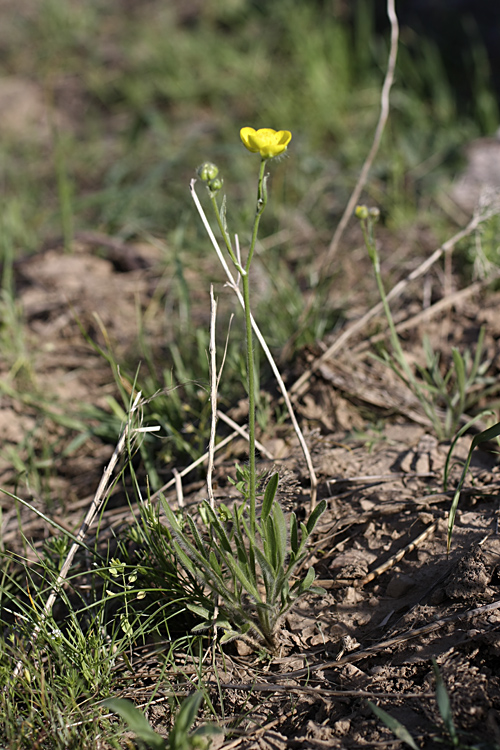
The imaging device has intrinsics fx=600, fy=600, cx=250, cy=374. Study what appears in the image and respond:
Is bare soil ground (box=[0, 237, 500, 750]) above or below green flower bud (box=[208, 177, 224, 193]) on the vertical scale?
below

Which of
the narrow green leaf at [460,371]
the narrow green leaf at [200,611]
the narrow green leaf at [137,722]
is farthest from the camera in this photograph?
the narrow green leaf at [460,371]

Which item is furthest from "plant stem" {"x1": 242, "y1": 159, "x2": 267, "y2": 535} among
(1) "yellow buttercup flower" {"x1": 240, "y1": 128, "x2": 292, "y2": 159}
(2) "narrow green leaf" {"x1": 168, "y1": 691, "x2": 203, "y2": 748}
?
(2) "narrow green leaf" {"x1": 168, "y1": 691, "x2": 203, "y2": 748}

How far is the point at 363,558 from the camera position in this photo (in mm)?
1519

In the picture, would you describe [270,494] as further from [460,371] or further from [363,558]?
[460,371]

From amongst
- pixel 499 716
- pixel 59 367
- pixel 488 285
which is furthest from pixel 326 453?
pixel 59 367

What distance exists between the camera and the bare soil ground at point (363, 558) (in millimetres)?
1206

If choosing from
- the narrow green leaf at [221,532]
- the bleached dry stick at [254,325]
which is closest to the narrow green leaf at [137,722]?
the narrow green leaf at [221,532]

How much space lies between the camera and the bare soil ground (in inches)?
47.5

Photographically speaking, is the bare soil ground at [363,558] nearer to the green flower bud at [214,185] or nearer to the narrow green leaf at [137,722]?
the narrow green leaf at [137,722]

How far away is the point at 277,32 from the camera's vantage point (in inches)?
171

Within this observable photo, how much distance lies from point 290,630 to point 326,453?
522 mm

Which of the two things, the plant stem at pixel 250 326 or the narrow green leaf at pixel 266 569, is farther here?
the narrow green leaf at pixel 266 569

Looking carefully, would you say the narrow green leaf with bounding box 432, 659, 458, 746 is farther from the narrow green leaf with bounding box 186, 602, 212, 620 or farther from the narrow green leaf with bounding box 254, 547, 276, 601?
the narrow green leaf with bounding box 186, 602, 212, 620

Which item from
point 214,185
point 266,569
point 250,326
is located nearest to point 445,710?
point 266,569
